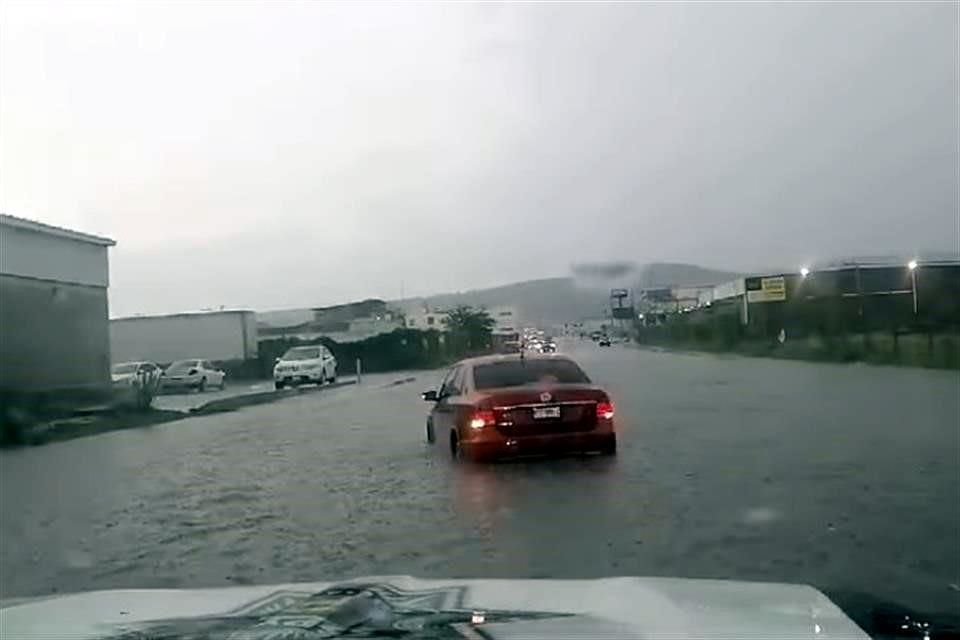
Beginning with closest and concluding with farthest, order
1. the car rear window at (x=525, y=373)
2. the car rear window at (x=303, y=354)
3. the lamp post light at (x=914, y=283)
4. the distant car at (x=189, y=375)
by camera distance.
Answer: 1. the car rear window at (x=525, y=373)
2. the distant car at (x=189, y=375)
3. the car rear window at (x=303, y=354)
4. the lamp post light at (x=914, y=283)

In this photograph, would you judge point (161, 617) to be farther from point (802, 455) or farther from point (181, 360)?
point (181, 360)

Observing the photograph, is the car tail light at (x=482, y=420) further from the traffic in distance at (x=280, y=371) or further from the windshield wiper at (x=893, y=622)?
the traffic in distance at (x=280, y=371)

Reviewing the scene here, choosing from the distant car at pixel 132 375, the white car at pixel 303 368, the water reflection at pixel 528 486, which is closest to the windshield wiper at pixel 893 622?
the water reflection at pixel 528 486

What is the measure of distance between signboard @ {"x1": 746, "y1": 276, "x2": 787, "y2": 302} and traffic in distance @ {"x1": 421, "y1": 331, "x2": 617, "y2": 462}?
148 feet

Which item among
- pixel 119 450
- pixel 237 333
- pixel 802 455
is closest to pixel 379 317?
pixel 237 333

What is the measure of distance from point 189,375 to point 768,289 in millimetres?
26494

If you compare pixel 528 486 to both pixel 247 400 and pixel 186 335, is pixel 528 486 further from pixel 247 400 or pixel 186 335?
pixel 186 335

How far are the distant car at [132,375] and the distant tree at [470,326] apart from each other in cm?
956

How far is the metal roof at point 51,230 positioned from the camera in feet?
115

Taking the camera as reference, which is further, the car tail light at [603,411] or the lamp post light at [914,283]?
the lamp post light at [914,283]

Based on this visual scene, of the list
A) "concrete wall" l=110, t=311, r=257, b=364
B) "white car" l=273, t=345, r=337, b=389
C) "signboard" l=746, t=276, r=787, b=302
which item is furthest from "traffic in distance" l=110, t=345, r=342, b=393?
"signboard" l=746, t=276, r=787, b=302

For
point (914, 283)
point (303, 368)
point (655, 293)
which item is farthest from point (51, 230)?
point (914, 283)

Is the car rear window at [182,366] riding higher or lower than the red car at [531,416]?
higher

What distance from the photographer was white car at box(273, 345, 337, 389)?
49.1m
